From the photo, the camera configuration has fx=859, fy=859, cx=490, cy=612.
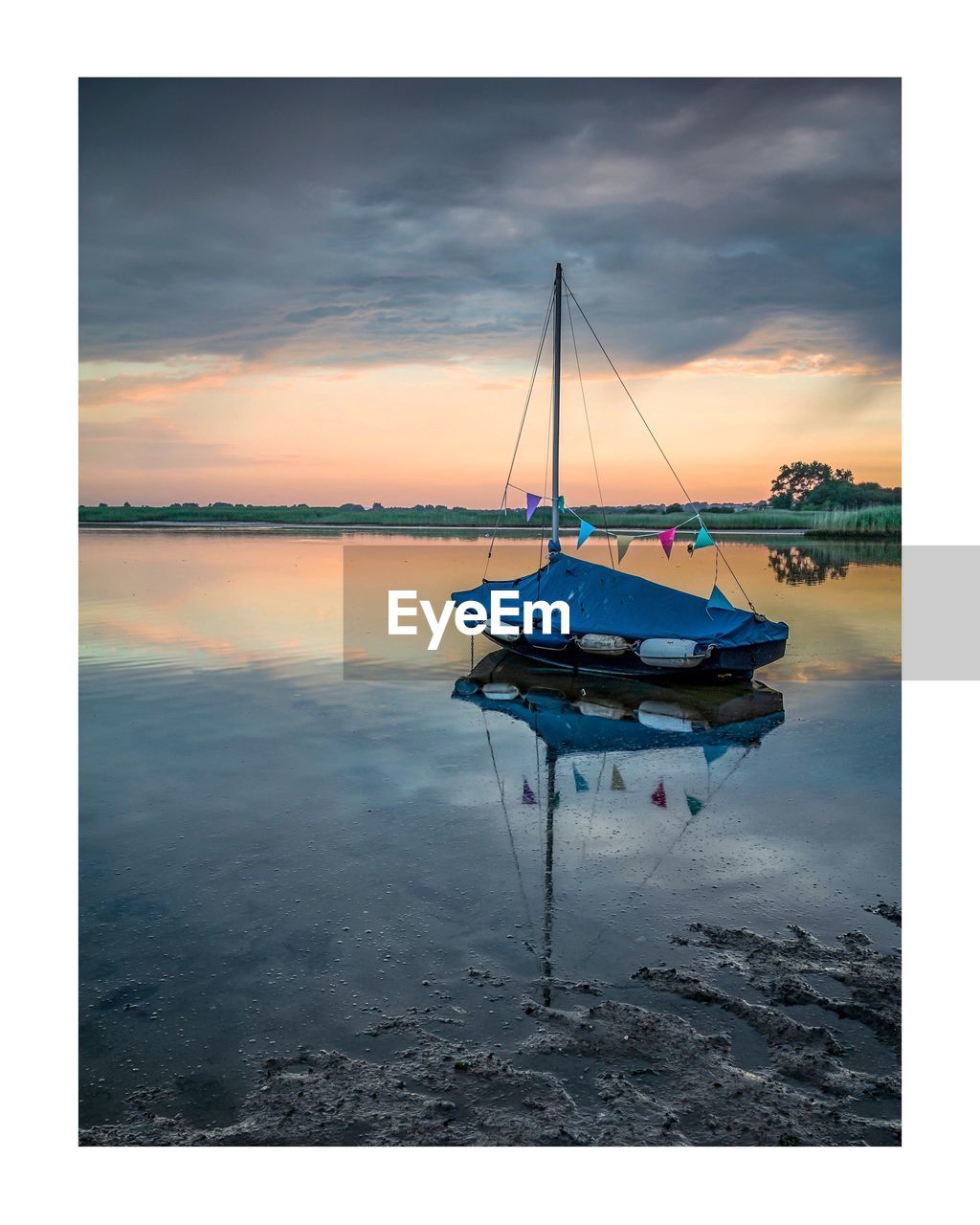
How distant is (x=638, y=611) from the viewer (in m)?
20.7

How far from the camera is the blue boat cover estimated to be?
20016 millimetres

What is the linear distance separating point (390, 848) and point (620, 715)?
812 centimetres

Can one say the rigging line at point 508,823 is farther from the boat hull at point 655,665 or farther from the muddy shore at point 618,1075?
the boat hull at point 655,665

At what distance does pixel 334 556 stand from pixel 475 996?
5135 cm

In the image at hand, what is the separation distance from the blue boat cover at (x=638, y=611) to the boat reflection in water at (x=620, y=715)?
1.30 metres

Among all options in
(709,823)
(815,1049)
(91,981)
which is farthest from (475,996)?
(709,823)

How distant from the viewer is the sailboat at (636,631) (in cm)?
1972

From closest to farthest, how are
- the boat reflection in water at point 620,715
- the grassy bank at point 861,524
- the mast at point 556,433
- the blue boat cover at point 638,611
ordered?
the boat reflection in water at point 620,715 < the blue boat cover at point 638,611 < the mast at point 556,433 < the grassy bank at point 861,524

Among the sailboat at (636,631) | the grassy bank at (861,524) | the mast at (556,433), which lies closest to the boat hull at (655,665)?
the sailboat at (636,631)

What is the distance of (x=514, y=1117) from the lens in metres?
5.80

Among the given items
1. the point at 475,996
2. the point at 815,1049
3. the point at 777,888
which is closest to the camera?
the point at 815,1049

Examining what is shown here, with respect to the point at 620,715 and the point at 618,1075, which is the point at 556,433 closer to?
the point at 620,715

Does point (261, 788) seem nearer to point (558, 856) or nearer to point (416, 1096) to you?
point (558, 856)
